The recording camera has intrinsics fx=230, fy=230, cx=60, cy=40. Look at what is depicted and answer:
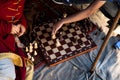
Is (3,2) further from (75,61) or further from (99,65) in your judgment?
(99,65)

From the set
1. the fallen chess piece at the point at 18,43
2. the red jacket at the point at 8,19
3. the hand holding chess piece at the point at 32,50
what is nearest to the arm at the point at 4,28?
the red jacket at the point at 8,19

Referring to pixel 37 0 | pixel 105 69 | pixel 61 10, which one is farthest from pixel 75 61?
pixel 37 0

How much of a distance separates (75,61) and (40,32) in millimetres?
411

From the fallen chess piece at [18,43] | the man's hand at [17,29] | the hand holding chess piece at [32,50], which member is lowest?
the hand holding chess piece at [32,50]

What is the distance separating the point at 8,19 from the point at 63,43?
56 cm

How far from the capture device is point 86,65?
1.96 meters

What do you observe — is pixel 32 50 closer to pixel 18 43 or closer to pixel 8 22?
pixel 18 43

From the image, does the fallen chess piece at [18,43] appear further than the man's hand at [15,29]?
Yes

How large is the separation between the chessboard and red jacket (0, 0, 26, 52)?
360 mm

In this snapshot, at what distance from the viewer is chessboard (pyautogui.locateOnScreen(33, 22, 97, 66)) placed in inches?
75.8

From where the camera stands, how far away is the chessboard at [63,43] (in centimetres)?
193

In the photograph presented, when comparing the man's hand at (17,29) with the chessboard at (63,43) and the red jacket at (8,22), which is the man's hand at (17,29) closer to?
the red jacket at (8,22)

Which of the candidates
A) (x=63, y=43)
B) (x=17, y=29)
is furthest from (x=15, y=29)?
(x=63, y=43)

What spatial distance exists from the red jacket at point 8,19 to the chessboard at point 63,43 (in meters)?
0.36
